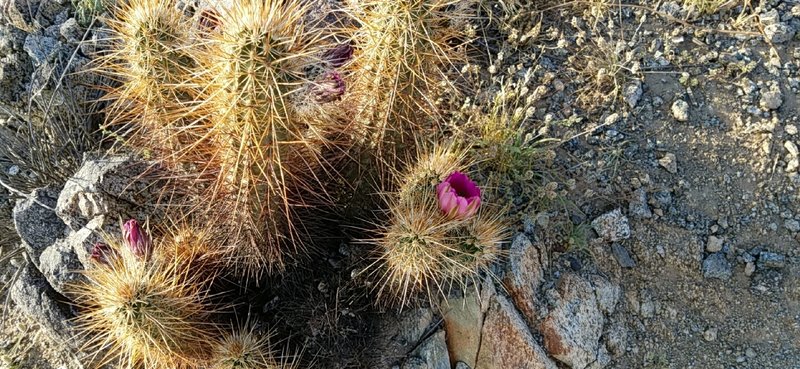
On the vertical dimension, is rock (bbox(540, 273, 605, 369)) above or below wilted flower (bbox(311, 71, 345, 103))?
below

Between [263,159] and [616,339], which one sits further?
[616,339]

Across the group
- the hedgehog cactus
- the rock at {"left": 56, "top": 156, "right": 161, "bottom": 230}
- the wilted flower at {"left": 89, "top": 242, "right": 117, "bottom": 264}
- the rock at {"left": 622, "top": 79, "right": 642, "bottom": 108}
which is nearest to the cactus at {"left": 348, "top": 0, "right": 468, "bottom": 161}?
the hedgehog cactus

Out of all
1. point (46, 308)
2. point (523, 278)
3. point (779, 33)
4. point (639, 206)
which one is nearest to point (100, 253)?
point (46, 308)

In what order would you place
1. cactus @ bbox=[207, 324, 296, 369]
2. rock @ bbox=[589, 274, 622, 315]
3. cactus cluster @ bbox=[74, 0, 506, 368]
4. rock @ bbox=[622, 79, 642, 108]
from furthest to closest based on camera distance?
rock @ bbox=[622, 79, 642, 108], rock @ bbox=[589, 274, 622, 315], cactus @ bbox=[207, 324, 296, 369], cactus cluster @ bbox=[74, 0, 506, 368]

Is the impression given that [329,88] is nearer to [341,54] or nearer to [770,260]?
[341,54]

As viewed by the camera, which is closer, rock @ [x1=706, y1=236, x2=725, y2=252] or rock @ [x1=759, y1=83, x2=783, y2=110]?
rock @ [x1=706, y1=236, x2=725, y2=252]

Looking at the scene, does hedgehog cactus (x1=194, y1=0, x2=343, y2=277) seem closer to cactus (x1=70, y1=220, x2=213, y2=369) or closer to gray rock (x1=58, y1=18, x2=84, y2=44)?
cactus (x1=70, y1=220, x2=213, y2=369)

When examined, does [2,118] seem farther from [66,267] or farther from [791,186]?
[791,186]

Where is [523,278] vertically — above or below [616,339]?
above
